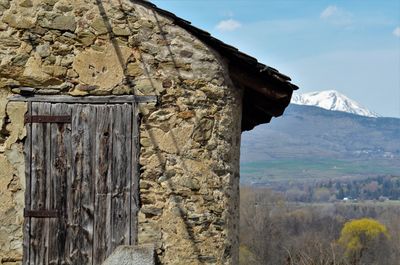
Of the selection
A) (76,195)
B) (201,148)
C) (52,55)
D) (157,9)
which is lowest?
(76,195)

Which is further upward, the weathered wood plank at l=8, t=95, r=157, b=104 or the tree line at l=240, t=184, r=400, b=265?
the weathered wood plank at l=8, t=95, r=157, b=104

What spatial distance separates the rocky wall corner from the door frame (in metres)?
0.05

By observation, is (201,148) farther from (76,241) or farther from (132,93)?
(76,241)

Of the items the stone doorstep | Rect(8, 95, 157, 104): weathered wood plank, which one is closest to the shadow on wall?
Rect(8, 95, 157, 104): weathered wood plank

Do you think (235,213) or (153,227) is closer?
(153,227)

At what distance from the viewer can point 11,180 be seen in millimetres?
6055

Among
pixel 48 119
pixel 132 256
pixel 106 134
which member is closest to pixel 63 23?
pixel 48 119

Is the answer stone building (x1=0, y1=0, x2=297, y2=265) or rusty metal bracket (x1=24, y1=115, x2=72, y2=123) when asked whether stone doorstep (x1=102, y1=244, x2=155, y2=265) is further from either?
rusty metal bracket (x1=24, y1=115, x2=72, y2=123)

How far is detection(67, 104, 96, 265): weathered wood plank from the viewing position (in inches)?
237

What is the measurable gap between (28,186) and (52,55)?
4.49ft

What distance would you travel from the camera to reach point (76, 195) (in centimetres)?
604

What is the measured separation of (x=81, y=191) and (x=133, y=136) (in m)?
0.77


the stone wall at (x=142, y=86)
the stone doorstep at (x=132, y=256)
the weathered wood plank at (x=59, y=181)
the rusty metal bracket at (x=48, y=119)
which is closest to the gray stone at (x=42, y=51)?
the stone wall at (x=142, y=86)

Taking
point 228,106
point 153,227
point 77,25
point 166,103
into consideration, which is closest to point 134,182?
point 153,227
